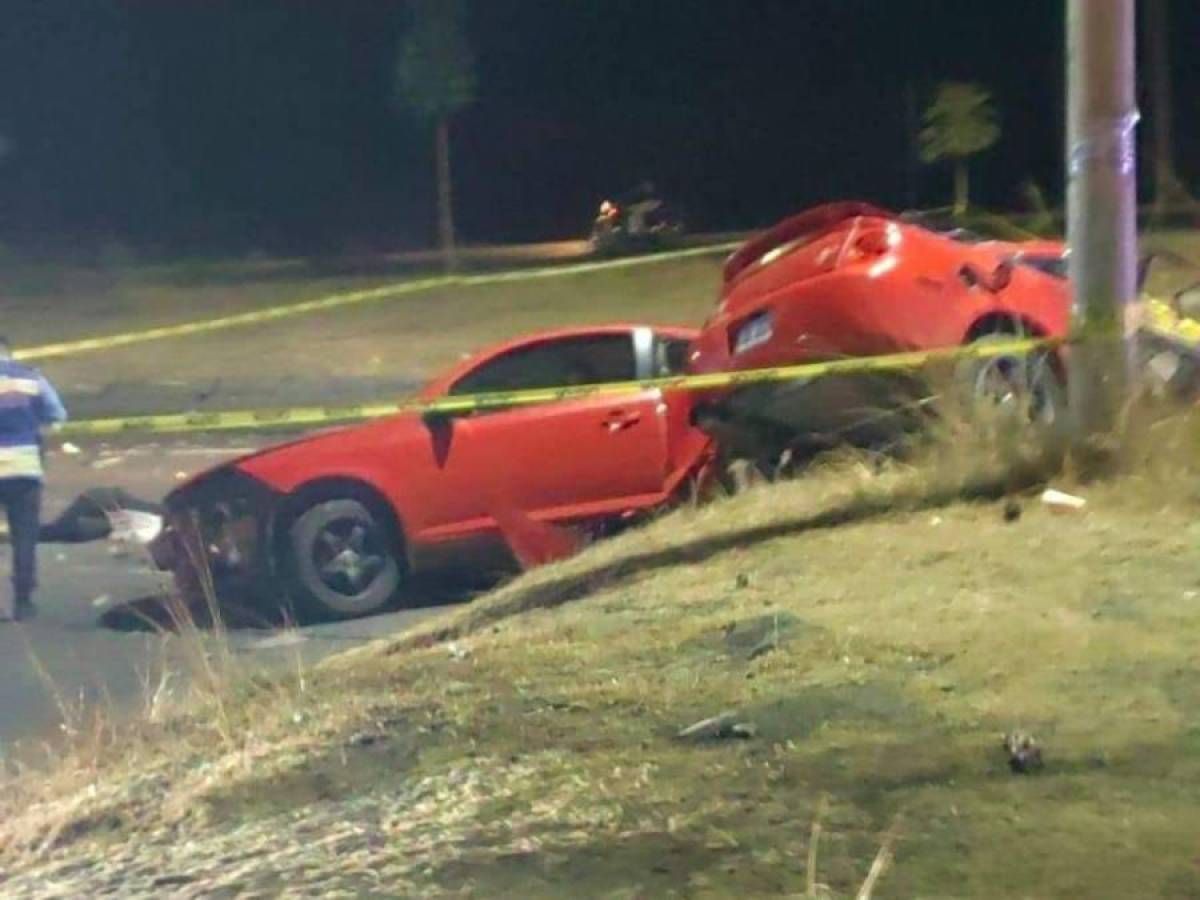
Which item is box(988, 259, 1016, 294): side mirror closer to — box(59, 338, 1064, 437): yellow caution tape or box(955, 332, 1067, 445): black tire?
box(59, 338, 1064, 437): yellow caution tape

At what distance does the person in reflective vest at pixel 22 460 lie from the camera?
10078 mm

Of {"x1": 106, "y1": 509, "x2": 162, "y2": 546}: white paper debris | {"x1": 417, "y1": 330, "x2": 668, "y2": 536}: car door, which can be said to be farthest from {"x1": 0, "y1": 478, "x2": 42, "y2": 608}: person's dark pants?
{"x1": 417, "y1": 330, "x2": 668, "y2": 536}: car door

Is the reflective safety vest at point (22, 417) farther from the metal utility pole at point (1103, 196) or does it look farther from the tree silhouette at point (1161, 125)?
the tree silhouette at point (1161, 125)

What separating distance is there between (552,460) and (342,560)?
3.83 feet

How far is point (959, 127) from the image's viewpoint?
90.4 ft

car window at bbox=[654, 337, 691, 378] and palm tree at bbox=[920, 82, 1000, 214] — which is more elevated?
palm tree at bbox=[920, 82, 1000, 214]

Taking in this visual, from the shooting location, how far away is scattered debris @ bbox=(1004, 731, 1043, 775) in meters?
3.90

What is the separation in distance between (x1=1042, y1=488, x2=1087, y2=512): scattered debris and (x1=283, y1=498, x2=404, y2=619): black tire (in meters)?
4.04

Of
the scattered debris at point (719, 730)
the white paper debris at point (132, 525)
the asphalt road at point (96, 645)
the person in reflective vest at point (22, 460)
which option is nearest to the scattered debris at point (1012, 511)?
the scattered debris at point (719, 730)

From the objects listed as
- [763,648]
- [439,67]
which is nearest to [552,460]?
[763,648]

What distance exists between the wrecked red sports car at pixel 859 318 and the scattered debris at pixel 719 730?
345 cm

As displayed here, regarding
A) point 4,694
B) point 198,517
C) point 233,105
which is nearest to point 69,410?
point 198,517

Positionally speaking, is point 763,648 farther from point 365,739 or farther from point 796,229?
point 796,229

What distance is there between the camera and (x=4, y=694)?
8.09 meters
